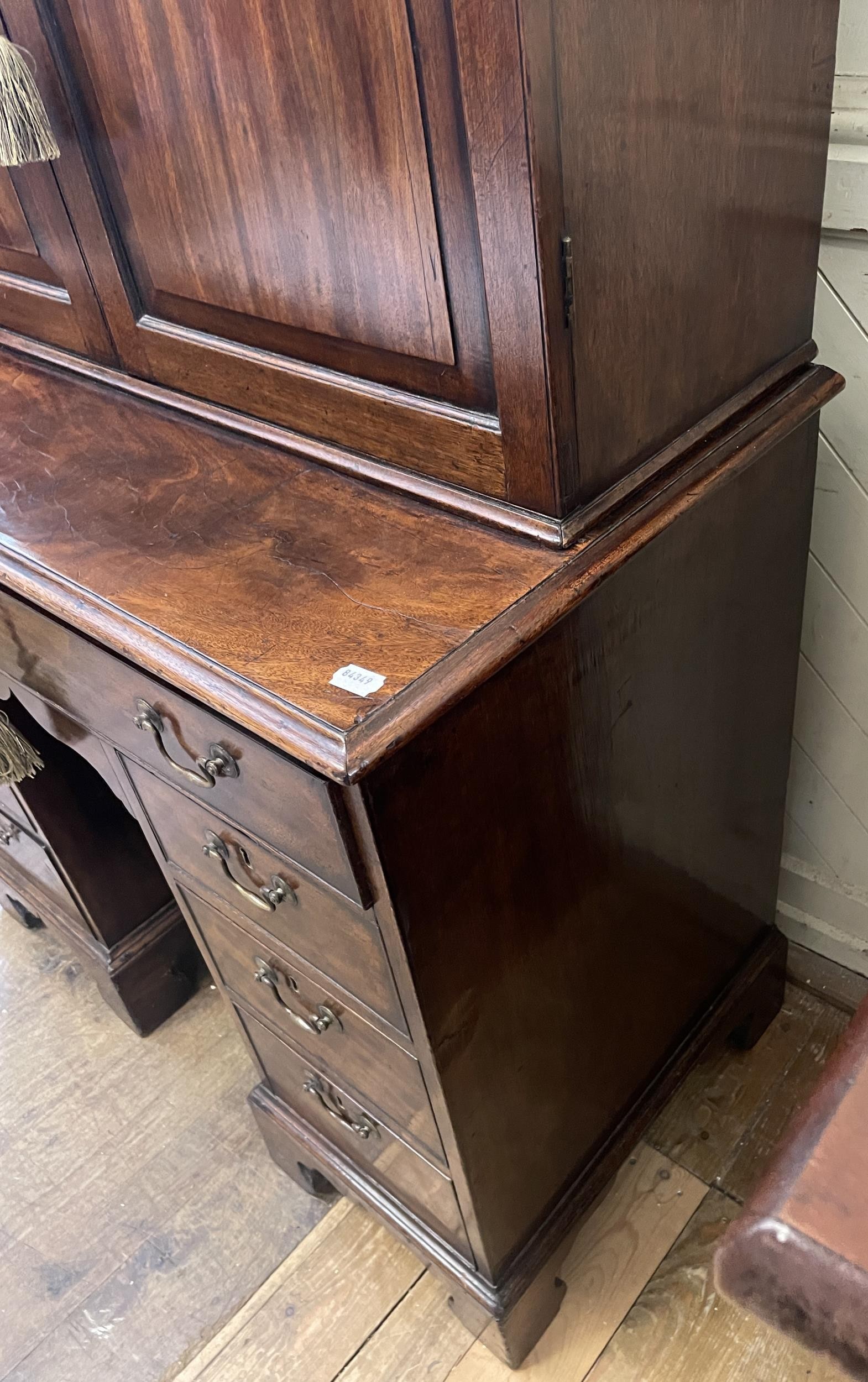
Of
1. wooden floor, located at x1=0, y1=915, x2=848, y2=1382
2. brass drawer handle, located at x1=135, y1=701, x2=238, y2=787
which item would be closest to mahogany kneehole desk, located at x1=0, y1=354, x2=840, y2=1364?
brass drawer handle, located at x1=135, y1=701, x2=238, y2=787

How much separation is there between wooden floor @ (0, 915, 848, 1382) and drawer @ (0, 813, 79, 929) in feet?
0.83

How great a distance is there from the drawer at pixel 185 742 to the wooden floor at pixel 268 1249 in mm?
761

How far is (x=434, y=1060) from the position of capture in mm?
814

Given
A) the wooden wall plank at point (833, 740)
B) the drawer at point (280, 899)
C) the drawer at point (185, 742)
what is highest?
the drawer at point (185, 742)

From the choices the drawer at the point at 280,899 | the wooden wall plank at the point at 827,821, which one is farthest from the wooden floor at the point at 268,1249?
the drawer at the point at 280,899

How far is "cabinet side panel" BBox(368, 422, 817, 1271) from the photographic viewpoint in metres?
0.73

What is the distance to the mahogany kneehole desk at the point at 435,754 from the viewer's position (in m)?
0.68

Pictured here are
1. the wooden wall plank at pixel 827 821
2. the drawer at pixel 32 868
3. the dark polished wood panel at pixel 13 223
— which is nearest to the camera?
the dark polished wood panel at pixel 13 223

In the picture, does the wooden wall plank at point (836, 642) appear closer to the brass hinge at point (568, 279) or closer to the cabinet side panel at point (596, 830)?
the cabinet side panel at point (596, 830)

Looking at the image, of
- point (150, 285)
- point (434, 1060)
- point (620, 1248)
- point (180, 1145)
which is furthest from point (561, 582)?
point (180, 1145)

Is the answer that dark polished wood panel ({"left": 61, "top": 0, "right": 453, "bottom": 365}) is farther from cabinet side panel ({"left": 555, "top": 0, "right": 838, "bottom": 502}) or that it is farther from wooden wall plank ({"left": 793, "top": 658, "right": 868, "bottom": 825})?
wooden wall plank ({"left": 793, "top": 658, "right": 868, "bottom": 825})

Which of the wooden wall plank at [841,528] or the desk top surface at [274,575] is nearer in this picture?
the desk top surface at [274,575]

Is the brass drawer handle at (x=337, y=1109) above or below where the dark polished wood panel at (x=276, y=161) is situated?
below

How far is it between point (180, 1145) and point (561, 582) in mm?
1114
